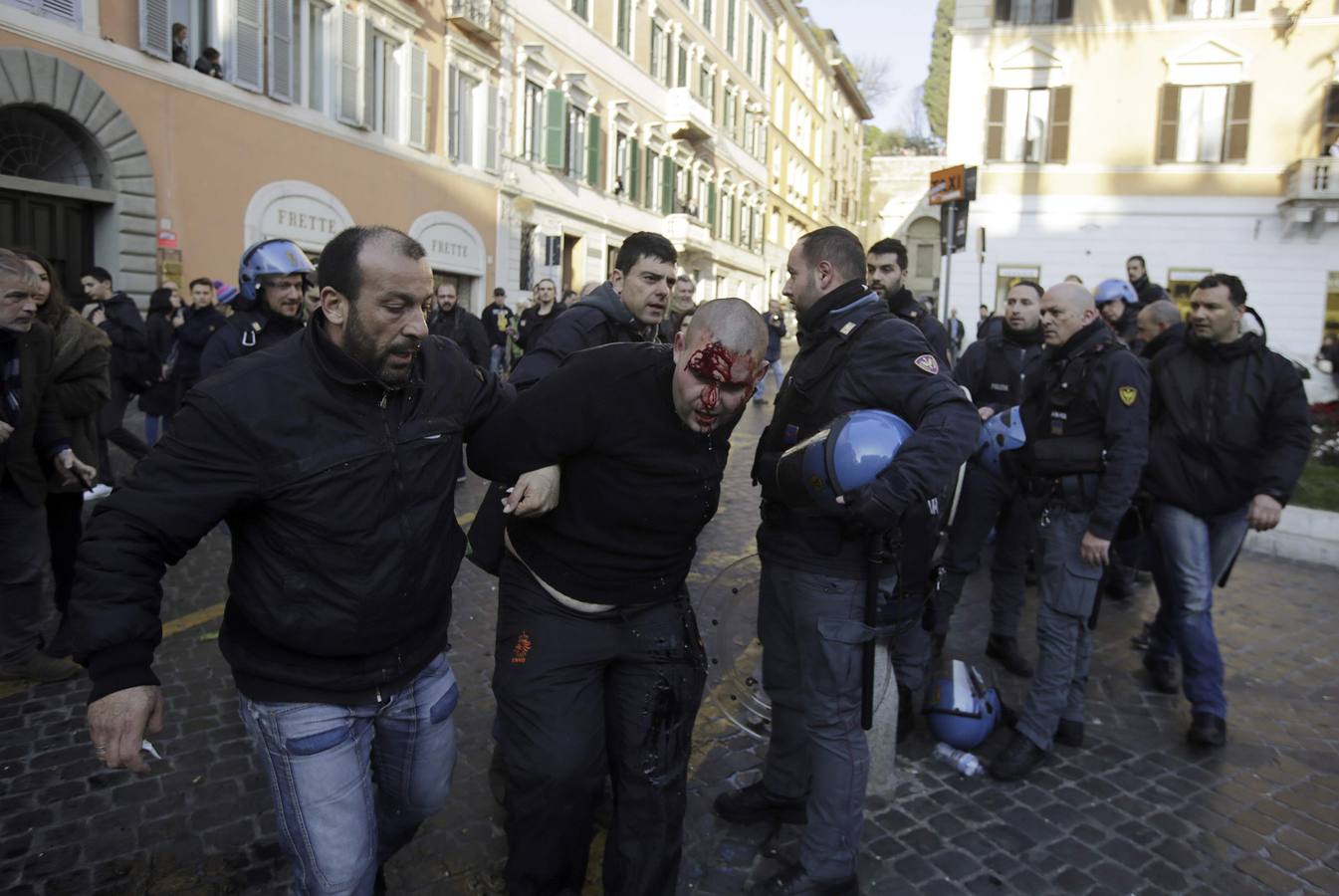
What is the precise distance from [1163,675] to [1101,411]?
176cm

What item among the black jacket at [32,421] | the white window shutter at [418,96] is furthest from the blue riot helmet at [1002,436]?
the white window shutter at [418,96]

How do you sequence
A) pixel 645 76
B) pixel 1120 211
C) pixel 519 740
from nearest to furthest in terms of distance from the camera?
pixel 519 740 < pixel 1120 211 < pixel 645 76

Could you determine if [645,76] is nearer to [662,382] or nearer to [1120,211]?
[1120,211]

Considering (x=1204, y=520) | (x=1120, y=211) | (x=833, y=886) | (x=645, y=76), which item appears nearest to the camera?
(x=833, y=886)

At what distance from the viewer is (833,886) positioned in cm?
282

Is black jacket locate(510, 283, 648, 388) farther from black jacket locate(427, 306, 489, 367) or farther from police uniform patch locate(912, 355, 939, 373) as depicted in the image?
black jacket locate(427, 306, 489, 367)

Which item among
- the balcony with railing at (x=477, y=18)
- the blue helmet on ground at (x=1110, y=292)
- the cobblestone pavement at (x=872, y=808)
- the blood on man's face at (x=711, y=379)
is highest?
the balcony with railing at (x=477, y=18)

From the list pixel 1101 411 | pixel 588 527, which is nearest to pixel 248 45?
pixel 1101 411

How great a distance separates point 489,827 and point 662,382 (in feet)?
5.88

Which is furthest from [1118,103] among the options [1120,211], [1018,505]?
[1018,505]

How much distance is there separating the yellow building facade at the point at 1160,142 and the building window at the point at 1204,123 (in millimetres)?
34

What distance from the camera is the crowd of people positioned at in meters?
2.08

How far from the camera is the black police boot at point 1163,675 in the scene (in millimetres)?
4672

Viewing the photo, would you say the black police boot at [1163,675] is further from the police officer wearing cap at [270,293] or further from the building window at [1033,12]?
the building window at [1033,12]
